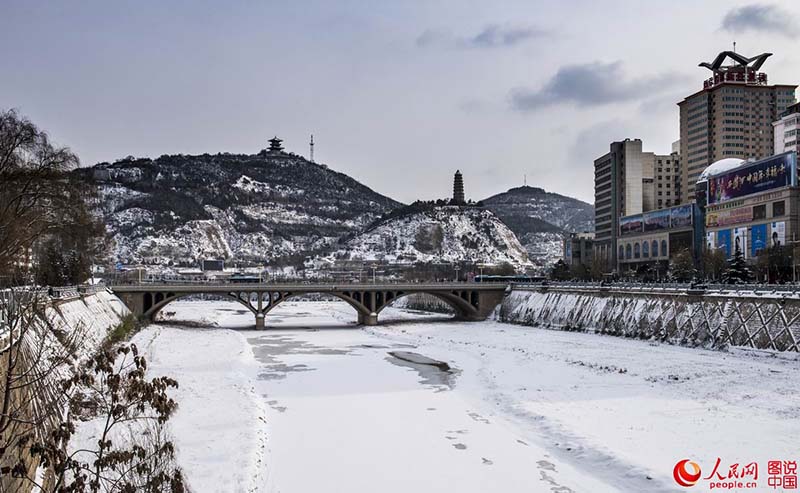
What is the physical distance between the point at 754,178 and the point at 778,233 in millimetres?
10046

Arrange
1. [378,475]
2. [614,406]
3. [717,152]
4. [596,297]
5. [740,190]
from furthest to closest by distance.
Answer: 1. [717,152]
2. [740,190]
3. [596,297]
4. [614,406]
5. [378,475]

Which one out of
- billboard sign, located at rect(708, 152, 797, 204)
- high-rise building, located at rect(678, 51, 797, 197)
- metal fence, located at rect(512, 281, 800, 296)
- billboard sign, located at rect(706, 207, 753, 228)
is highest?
high-rise building, located at rect(678, 51, 797, 197)

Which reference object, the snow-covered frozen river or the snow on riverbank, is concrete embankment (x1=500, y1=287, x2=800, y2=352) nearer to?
the snow-covered frozen river

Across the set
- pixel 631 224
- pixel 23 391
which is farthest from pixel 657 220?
pixel 23 391

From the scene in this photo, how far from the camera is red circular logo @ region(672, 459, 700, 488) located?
16984 millimetres

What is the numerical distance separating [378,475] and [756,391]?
19903mm

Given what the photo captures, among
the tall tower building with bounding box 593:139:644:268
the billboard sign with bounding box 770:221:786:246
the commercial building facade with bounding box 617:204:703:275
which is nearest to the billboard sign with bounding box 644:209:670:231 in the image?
the commercial building facade with bounding box 617:204:703:275

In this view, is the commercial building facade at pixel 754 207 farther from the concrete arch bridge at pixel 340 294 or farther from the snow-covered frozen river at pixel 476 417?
the snow-covered frozen river at pixel 476 417

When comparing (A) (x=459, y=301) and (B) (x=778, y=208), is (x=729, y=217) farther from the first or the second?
(A) (x=459, y=301)

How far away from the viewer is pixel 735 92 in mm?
149625

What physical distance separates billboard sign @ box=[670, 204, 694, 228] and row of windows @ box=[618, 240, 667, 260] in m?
4.68

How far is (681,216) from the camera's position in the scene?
114375 mm

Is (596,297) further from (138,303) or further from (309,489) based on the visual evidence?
(309,489)

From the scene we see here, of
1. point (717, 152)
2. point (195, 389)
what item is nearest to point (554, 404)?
point (195, 389)
